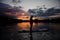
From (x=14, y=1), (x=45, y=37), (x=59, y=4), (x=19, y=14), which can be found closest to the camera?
(x=45, y=37)

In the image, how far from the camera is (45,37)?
1.52 metres

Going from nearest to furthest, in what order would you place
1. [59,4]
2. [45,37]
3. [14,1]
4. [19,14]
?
[45,37] < [14,1] < [19,14] < [59,4]

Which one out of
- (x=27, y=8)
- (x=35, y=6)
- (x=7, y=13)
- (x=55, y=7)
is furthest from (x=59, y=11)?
(x=7, y=13)

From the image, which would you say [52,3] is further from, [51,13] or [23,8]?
[23,8]

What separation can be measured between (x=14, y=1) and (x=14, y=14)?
0.33m

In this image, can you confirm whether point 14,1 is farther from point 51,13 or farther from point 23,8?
point 51,13

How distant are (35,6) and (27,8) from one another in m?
0.21

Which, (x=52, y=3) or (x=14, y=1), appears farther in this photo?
(x=52, y=3)

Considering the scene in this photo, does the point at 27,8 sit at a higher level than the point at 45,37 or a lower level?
higher

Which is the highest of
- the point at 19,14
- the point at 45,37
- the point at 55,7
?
the point at 55,7

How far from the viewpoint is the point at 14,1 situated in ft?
8.00

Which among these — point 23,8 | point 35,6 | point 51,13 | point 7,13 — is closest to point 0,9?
point 7,13

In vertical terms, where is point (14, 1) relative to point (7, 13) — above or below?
above

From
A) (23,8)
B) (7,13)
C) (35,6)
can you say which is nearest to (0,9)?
(7,13)
